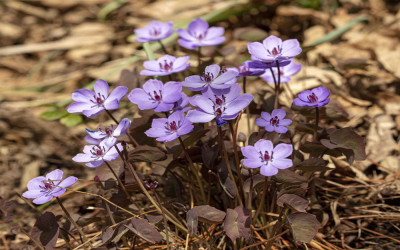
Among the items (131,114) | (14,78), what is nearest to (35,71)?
(14,78)

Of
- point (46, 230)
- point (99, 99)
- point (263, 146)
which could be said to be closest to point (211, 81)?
point (263, 146)

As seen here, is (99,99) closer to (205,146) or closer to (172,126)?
(172,126)

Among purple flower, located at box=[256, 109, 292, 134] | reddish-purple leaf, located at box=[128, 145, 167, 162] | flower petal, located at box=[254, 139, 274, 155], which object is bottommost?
reddish-purple leaf, located at box=[128, 145, 167, 162]

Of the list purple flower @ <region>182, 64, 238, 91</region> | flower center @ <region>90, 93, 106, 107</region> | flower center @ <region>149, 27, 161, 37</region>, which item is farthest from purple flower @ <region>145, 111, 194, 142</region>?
flower center @ <region>149, 27, 161, 37</region>

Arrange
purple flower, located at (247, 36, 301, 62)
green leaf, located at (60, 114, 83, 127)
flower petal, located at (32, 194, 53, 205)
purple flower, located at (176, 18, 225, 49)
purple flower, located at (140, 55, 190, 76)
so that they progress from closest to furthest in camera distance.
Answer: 1. flower petal, located at (32, 194, 53, 205)
2. purple flower, located at (247, 36, 301, 62)
3. purple flower, located at (140, 55, 190, 76)
4. purple flower, located at (176, 18, 225, 49)
5. green leaf, located at (60, 114, 83, 127)

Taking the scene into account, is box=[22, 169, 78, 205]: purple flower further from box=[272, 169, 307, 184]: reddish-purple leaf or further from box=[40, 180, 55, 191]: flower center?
box=[272, 169, 307, 184]: reddish-purple leaf

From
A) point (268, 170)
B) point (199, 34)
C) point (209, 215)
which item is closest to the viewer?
point (268, 170)

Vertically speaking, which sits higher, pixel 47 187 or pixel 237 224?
pixel 47 187
